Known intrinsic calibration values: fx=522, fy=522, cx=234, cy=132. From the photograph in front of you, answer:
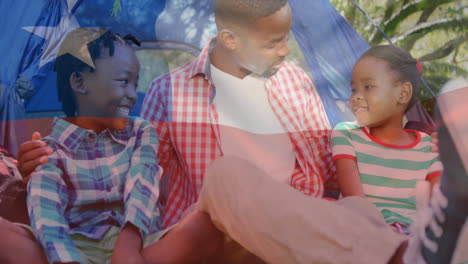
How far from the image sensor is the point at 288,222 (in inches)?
37.6

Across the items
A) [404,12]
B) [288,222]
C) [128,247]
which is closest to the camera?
[288,222]

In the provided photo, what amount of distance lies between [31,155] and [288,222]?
0.58 m

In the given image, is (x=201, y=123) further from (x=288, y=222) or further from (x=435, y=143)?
(x=435, y=143)

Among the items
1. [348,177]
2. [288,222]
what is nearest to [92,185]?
[288,222]

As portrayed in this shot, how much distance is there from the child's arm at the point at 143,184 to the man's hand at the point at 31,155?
0.19 m

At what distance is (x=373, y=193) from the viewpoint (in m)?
1.10

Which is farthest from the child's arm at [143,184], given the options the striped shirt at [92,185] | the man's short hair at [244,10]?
the man's short hair at [244,10]

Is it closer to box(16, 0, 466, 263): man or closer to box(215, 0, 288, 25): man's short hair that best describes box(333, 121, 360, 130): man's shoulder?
box(16, 0, 466, 263): man

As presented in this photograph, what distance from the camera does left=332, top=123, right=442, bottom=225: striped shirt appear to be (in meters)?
1.09

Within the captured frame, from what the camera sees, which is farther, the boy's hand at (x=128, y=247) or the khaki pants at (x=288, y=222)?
the boy's hand at (x=128, y=247)

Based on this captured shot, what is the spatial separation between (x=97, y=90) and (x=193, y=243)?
40 cm

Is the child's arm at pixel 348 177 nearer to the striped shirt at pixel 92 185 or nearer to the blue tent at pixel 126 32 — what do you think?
the blue tent at pixel 126 32

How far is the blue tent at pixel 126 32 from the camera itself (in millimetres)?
1168

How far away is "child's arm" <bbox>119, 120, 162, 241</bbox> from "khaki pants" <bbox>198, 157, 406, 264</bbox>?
14 cm
